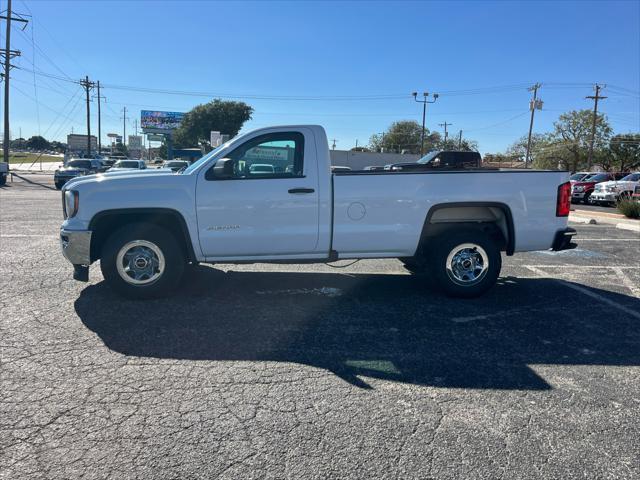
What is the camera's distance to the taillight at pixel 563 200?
5879 mm

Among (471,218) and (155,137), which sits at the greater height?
(155,137)

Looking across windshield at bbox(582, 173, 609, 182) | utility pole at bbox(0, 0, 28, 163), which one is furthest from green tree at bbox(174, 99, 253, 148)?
windshield at bbox(582, 173, 609, 182)

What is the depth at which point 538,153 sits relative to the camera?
72.8m

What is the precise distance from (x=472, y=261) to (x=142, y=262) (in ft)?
13.0

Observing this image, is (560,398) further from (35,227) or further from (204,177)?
(35,227)

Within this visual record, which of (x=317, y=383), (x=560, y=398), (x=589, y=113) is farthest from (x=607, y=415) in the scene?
(x=589, y=113)

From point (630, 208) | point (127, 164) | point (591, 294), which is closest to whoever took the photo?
point (591, 294)

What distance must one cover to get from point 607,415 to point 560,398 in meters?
0.31

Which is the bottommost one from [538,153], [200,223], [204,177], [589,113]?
[200,223]

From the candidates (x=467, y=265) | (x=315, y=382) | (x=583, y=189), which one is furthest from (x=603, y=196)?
(x=315, y=382)

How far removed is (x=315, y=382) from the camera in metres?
3.67

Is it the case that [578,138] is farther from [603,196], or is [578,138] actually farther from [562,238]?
[562,238]

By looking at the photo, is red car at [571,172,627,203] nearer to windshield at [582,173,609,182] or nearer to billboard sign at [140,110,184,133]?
windshield at [582,173,609,182]

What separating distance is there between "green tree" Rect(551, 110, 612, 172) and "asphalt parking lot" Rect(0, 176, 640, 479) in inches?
2731
